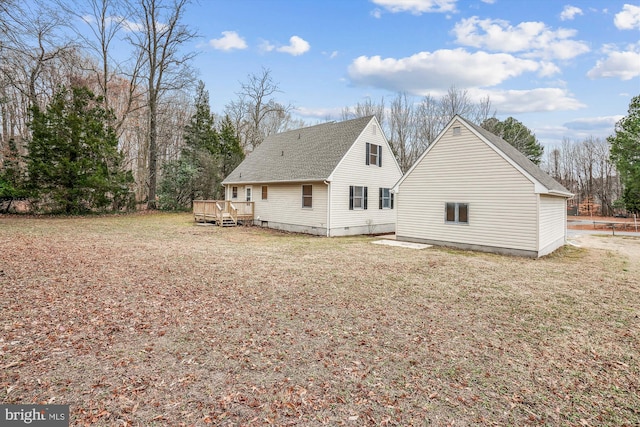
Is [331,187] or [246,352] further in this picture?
[331,187]

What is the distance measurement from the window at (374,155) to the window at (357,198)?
1.65 metres

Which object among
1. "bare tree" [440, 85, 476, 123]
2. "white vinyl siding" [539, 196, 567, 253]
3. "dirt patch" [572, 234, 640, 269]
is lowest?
"dirt patch" [572, 234, 640, 269]

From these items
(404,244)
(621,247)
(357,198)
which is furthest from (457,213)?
(621,247)

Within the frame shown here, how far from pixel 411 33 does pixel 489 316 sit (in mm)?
15317

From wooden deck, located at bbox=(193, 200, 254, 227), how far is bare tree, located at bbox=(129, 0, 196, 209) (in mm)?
8988

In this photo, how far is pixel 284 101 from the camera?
33.5 m

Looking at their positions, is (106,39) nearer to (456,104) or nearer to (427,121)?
(427,121)

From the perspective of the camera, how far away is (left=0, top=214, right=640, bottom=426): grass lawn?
9.03ft

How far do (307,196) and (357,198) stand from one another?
266cm

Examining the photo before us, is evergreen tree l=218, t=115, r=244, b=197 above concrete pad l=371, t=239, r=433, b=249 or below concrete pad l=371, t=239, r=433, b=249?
above

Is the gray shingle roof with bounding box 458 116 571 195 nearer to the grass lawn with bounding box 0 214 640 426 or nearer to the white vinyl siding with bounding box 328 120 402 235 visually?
the grass lawn with bounding box 0 214 640 426

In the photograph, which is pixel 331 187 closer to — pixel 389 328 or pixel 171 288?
pixel 171 288

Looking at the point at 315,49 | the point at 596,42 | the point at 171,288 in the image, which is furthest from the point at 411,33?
the point at 171,288

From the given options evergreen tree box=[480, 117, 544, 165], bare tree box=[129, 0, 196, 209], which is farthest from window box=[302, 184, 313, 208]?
evergreen tree box=[480, 117, 544, 165]
